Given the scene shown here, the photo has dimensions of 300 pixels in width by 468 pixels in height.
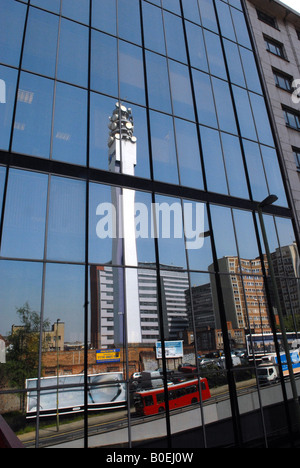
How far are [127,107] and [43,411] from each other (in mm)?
12422

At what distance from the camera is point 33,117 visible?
473 inches

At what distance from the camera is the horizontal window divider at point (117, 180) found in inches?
446

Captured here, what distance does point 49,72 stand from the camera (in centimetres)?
1284

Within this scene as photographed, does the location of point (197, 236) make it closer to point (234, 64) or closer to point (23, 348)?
point (23, 348)

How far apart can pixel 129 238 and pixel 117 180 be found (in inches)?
101

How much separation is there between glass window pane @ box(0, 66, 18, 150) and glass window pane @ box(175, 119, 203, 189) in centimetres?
737

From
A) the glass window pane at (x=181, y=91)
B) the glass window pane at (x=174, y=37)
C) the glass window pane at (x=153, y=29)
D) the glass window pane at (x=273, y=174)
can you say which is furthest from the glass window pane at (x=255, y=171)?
the glass window pane at (x=153, y=29)

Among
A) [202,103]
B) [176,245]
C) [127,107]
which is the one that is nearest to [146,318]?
[176,245]

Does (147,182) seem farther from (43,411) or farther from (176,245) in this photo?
(43,411)

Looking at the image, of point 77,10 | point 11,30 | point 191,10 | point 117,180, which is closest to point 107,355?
point 117,180

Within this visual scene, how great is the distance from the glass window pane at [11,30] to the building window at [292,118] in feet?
55.6

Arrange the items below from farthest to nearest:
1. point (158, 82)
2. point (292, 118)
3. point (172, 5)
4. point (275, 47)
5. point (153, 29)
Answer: point (275, 47) < point (292, 118) < point (172, 5) < point (153, 29) < point (158, 82)

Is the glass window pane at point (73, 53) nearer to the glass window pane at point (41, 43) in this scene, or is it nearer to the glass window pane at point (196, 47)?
the glass window pane at point (41, 43)

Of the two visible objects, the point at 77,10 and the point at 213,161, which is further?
the point at 213,161
